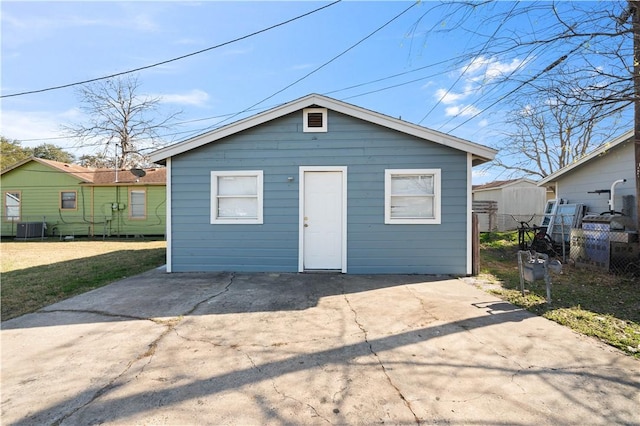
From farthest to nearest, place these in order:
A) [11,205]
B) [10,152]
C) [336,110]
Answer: [10,152] < [11,205] < [336,110]

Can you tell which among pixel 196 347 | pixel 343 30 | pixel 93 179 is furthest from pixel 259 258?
pixel 93 179

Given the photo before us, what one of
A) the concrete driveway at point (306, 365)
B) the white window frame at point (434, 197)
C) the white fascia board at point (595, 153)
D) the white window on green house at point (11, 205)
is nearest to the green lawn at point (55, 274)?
the concrete driveway at point (306, 365)

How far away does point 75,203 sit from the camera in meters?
16.1

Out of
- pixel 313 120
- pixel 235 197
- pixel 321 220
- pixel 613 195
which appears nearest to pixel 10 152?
pixel 235 197

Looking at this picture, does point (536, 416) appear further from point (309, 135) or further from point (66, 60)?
point (66, 60)

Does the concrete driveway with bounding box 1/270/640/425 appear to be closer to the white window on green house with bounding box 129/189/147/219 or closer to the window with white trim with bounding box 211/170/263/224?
the window with white trim with bounding box 211/170/263/224

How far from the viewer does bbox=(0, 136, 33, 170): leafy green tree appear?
27302 millimetres

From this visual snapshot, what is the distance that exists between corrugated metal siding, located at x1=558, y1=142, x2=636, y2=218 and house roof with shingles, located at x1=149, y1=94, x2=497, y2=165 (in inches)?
206

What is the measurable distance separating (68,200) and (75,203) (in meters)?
0.50

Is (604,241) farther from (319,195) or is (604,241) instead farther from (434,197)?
(319,195)

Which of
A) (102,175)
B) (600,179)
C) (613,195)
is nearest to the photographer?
(613,195)

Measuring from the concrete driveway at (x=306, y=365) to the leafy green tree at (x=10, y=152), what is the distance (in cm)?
3536

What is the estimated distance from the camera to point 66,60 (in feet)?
32.9

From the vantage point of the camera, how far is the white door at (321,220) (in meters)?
6.41
